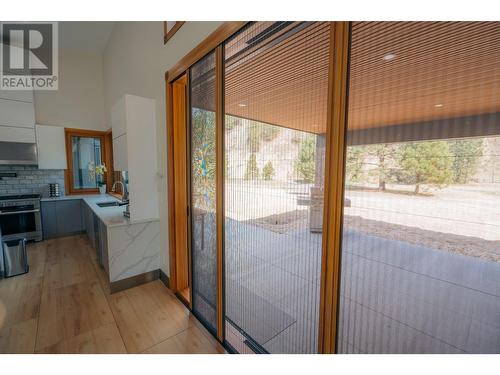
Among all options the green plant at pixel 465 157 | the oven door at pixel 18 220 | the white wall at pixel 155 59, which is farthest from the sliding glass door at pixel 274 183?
the oven door at pixel 18 220

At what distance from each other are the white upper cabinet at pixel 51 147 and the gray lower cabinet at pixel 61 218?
735 millimetres

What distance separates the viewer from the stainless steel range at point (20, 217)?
3553mm

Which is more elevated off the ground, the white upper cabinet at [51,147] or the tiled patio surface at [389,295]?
the white upper cabinet at [51,147]

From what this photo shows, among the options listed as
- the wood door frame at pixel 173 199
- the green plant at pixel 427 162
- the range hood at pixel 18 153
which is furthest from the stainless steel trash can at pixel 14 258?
the green plant at pixel 427 162

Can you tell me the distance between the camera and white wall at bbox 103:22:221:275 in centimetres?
198

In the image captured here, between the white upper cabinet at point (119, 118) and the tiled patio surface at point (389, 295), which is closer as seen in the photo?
the tiled patio surface at point (389, 295)

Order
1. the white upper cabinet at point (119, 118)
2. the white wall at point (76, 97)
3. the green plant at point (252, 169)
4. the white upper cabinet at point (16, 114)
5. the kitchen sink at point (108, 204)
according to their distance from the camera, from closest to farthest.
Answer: the green plant at point (252, 169) → the white upper cabinet at point (119, 118) → the white upper cabinet at point (16, 114) → the kitchen sink at point (108, 204) → the white wall at point (76, 97)

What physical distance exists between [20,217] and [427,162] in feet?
17.9

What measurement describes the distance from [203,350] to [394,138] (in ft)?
6.47

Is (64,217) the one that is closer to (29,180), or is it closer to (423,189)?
(29,180)

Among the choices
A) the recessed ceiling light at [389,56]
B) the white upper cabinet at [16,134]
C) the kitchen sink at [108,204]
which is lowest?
the kitchen sink at [108,204]

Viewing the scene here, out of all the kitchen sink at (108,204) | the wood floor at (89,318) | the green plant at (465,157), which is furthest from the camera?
the kitchen sink at (108,204)

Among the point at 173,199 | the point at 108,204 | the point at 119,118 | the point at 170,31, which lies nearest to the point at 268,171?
the point at 173,199

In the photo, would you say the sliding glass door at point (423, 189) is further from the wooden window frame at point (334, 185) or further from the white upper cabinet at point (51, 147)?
the white upper cabinet at point (51, 147)
